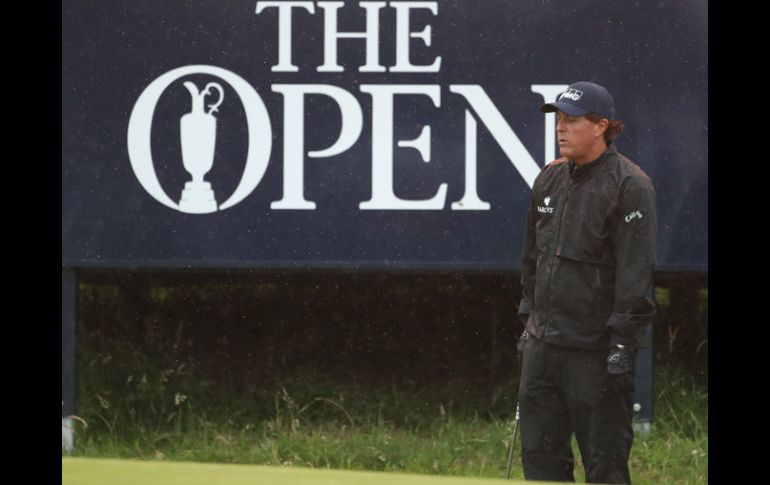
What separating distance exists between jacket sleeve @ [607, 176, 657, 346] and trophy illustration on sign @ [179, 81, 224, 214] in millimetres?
2469

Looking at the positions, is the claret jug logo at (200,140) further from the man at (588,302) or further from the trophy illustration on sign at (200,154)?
the man at (588,302)

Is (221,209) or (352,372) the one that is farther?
(352,372)

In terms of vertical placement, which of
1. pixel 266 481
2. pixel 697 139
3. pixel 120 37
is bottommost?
pixel 266 481

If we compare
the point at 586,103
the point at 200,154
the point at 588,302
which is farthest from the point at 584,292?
the point at 200,154

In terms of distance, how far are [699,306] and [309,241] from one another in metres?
2.94

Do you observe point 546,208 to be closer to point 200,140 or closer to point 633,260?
point 633,260

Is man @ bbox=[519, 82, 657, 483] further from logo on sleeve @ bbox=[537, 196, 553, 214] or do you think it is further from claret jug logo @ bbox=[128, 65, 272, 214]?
claret jug logo @ bbox=[128, 65, 272, 214]

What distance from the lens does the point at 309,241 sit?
591cm

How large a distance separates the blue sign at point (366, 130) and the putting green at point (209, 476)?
3.94 meters

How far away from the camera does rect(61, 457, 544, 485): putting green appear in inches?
74.0

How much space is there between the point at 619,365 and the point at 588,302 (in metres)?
0.26

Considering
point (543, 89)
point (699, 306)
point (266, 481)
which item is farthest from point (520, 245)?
point (266, 481)

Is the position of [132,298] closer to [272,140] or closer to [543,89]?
[272,140]

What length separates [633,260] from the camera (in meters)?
4.18
